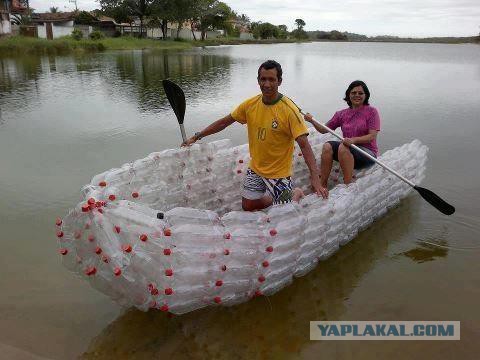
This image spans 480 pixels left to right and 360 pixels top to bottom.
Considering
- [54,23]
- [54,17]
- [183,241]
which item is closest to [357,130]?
[183,241]

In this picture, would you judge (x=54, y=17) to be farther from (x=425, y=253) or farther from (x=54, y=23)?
(x=425, y=253)

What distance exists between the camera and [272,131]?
392 centimetres

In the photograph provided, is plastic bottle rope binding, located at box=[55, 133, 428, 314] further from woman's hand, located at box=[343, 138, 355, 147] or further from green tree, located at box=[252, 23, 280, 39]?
green tree, located at box=[252, 23, 280, 39]

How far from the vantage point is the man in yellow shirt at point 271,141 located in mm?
3787

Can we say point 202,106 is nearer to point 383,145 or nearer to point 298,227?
point 383,145

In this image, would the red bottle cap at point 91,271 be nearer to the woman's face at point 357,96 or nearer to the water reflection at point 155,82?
the woman's face at point 357,96

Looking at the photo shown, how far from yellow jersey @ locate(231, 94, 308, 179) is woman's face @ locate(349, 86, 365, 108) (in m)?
1.65

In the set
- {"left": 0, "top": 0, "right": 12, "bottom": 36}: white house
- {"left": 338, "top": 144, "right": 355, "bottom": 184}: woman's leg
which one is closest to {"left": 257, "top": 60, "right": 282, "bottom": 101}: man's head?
{"left": 338, "top": 144, "right": 355, "bottom": 184}: woman's leg

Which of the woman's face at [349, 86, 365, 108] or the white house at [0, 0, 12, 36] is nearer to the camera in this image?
the woman's face at [349, 86, 365, 108]

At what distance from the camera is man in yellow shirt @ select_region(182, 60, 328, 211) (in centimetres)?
379

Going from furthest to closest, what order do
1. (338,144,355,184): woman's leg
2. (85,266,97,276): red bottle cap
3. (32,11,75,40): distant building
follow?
(32,11,75,40): distant building → (338,144,355,184): woman's leg → (85,266,97,276): red bottle cap

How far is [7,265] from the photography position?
4328mm

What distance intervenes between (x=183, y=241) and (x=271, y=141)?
142cm

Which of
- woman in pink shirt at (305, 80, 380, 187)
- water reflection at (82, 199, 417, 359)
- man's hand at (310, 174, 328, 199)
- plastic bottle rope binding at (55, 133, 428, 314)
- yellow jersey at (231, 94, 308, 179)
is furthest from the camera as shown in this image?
woman in pink shirt at (305, 80, 380, 187)
